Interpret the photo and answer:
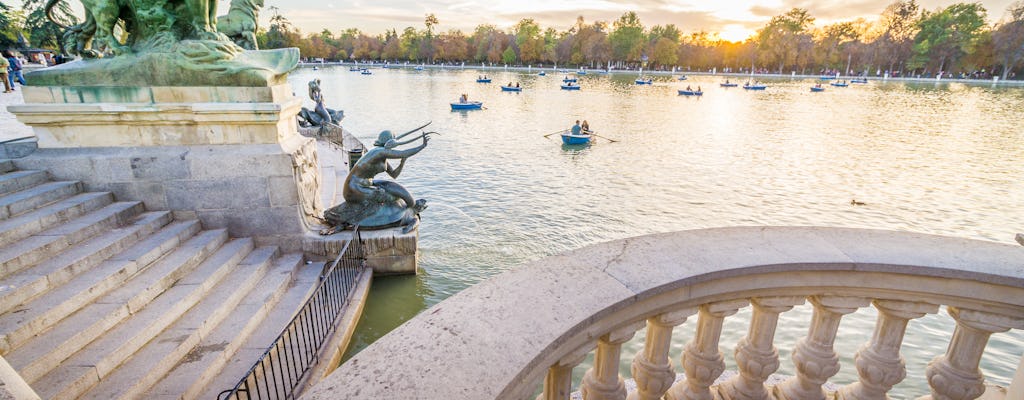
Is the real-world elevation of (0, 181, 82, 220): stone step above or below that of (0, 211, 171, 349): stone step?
above

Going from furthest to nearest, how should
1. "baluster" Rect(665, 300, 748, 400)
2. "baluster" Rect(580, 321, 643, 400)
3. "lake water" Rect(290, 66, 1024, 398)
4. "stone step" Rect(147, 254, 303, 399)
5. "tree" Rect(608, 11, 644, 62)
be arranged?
"tree" Rect(608, 11, 644, 62)
"lake water" Rect(290, 66, 1024, 398)
"stone step" Rect(147, 254, 303, 399)
"baluster" Rect(665, 300, 748, 400)
"baluster" Rect(580, 321, 643, 400)

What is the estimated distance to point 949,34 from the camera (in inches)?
3125

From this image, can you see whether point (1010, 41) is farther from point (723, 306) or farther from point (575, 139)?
point (723, 306)

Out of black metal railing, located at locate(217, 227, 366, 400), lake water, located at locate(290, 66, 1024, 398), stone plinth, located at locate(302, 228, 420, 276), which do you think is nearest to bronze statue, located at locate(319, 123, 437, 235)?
stone plinth, located at locate(302, 228, 420, 276)

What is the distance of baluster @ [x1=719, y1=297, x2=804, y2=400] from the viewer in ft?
6.89

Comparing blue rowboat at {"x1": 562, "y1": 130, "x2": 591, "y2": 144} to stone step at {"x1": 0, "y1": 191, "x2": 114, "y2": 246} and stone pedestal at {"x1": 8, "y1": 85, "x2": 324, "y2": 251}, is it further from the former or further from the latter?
stone step at {"x1": 0, "y1": 191, "x2": 114, "y2": 246}

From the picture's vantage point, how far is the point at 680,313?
199 cm

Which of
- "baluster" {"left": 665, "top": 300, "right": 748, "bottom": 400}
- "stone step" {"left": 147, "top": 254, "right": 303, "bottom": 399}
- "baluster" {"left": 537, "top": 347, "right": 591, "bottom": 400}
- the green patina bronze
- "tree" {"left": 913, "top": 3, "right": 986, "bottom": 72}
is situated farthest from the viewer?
"tree" {"left": 913, "top": 3, "right": 986, "bottom": 72}

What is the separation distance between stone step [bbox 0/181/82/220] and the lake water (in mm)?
4347

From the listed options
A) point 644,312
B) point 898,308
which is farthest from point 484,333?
point 898,308

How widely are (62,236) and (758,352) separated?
7.20m

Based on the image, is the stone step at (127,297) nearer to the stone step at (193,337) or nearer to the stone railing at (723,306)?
the stone step at (193,337)

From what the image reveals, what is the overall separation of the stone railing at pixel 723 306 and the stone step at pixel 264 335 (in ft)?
14.2

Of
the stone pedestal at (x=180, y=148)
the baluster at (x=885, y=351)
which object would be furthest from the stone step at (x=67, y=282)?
the baluster at (x=885, y=351)
